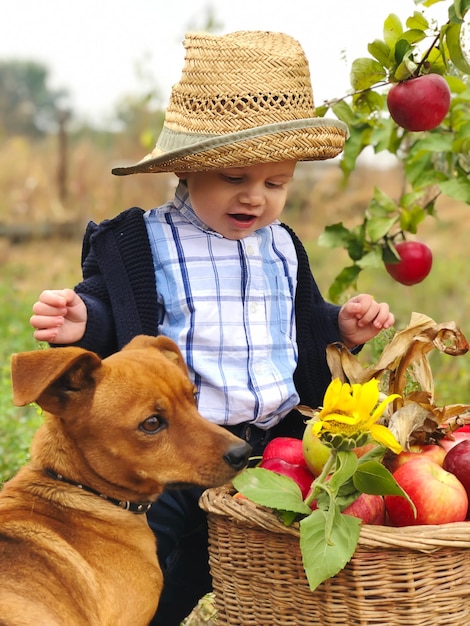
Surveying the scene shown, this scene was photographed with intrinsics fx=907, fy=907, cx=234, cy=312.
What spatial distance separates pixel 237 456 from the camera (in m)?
2.45

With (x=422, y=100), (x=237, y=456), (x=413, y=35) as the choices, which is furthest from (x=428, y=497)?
(x=413, y=35)

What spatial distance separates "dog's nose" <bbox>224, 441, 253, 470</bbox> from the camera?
2.45 m

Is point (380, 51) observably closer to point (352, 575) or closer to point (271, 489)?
point (271, 489)

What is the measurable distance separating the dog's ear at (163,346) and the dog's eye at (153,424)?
26cm

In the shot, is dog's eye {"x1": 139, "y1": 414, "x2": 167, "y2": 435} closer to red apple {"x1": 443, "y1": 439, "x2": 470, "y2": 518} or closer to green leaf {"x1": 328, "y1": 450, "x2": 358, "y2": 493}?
green leaf {"x1": 328, "y1": 450, "x2": 358, "y2": 493}

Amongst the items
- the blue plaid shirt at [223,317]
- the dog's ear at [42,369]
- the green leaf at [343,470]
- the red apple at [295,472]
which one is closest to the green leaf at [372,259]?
the blue plaid shirt at [223,317]

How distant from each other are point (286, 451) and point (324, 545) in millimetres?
571

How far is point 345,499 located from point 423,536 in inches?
8.6

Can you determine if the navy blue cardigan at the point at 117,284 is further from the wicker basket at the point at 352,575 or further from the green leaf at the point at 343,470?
the green leaf at the point at 343,470

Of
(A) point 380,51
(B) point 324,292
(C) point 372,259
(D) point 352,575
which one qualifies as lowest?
(B) point 324,292

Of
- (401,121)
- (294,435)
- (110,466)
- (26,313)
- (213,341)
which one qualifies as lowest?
(26,313)

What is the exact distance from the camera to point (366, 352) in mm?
5656

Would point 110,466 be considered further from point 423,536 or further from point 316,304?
point 316,304

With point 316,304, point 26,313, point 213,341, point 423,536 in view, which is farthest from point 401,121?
point 26,313
